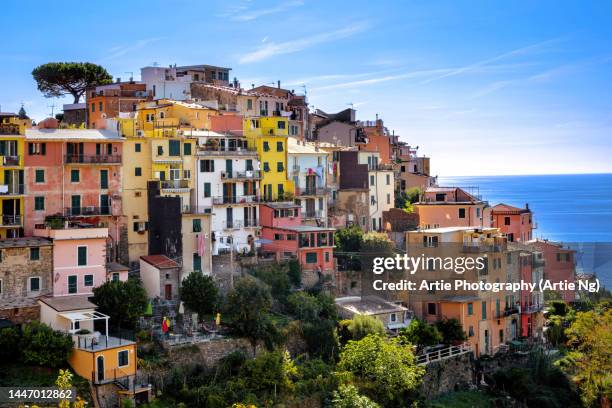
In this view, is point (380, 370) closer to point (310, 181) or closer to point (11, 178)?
point (310, 181)

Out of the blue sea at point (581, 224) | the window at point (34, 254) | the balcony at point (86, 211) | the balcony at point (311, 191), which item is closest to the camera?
the window at point (34, 254)

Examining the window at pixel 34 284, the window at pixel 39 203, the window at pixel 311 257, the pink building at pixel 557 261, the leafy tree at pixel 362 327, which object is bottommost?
the leafy tree at pixel 362 327

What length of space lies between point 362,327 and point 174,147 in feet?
40.8

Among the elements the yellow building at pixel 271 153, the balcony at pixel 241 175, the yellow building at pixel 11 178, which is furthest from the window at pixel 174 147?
the yellow building at pixel 11 178

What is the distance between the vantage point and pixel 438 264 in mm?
47625

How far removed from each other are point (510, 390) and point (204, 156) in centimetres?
1818

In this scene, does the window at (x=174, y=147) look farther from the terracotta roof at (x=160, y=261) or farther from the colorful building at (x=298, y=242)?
the terracotta roof at (x=160, y=261)

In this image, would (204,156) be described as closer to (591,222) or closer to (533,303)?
(533,303)

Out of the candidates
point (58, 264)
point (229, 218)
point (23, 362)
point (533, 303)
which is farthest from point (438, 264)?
point (23, 362)

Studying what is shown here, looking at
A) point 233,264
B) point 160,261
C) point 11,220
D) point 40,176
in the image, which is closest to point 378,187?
point 233,264

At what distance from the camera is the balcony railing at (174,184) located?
44.3 meters

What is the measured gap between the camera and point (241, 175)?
4681 centimetres

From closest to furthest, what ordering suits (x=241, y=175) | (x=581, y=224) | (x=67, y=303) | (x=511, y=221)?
(x=67, y=303) < (x=241, y=175) < (x=511, y=221) < (x=581, y=224)

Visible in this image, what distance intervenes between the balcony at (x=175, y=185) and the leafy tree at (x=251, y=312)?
7.70 meters
